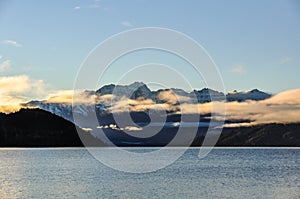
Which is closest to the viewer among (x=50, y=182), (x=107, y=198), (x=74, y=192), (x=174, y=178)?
(x=107, y=198)

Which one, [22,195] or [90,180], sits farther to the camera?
[90,180]

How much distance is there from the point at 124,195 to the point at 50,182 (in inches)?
781

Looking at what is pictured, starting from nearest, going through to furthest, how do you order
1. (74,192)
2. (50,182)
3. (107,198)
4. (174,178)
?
(107,198) < (74,192) < (50,182) < (174,178)

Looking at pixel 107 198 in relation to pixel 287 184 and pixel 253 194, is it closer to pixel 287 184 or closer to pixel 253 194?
pixel 253 194

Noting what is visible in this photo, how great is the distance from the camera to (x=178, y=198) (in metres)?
61.2

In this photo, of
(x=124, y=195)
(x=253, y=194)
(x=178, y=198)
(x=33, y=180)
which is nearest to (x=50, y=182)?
(x=33, y=180)

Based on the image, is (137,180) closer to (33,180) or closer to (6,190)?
(33,180)

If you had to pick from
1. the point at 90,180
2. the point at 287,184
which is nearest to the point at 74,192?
the point at 90,180

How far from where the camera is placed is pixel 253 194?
6594 cm

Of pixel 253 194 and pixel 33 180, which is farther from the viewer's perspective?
pixel 33 180

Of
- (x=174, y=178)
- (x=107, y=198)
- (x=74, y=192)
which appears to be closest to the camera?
(x=107, y=198)

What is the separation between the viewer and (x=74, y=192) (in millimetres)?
65125

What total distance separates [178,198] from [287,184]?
24829 mm

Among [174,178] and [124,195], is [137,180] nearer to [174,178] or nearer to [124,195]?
[174,178]
